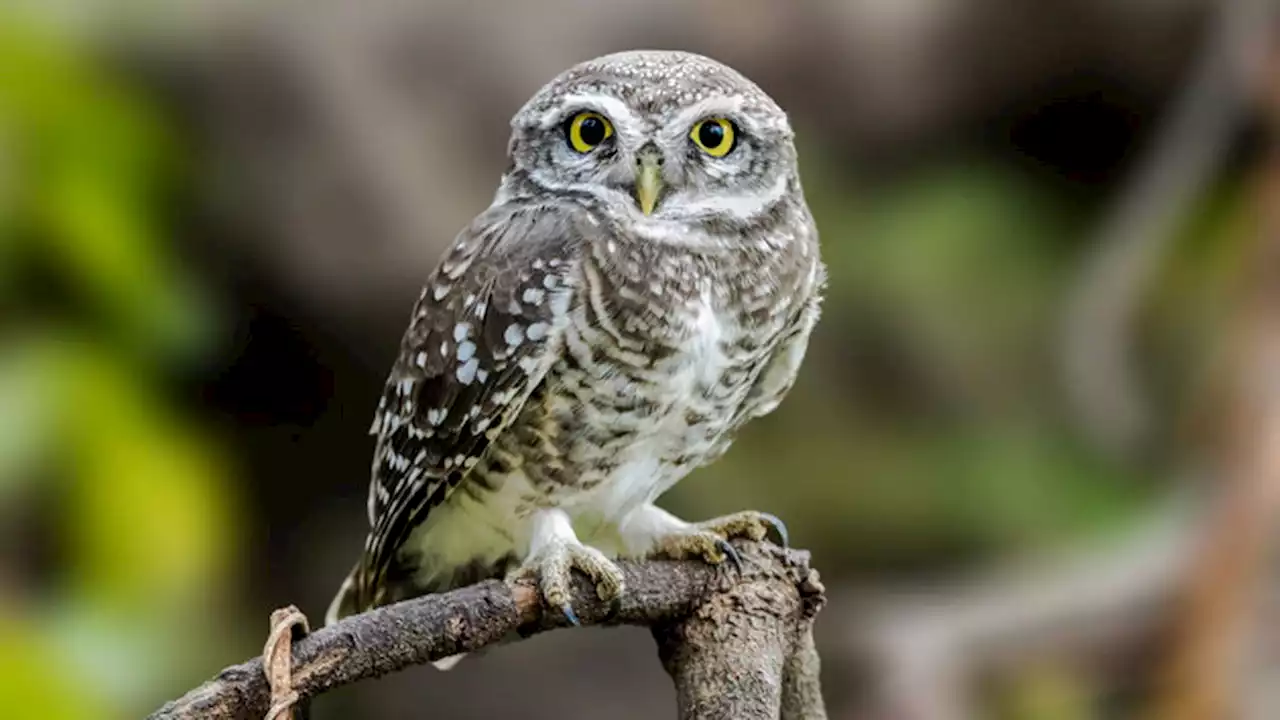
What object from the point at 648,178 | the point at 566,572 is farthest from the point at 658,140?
the point at 566,572

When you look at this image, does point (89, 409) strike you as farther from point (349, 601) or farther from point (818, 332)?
point (818, 332)

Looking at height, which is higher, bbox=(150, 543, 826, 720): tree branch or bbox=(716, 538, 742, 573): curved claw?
bbox=(716, 538, 742, 573): curved claw

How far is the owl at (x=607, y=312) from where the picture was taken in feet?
4.02

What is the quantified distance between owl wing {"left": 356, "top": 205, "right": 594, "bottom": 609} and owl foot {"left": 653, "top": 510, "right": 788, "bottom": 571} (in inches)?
7.4

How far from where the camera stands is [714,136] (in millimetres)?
1246

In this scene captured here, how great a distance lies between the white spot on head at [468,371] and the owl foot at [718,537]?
0.23 metres

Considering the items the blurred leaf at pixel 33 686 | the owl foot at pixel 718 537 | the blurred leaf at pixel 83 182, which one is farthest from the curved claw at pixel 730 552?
the blurred leaf at pixel 83 182

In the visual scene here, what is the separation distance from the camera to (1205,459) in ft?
8.49

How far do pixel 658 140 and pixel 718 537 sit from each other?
338 mm

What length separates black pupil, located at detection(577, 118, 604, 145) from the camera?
124cm

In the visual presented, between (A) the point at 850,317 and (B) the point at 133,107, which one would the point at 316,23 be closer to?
(B) the point at 133,107

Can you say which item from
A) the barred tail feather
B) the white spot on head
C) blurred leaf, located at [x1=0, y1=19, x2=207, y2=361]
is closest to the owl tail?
the barred tail feather

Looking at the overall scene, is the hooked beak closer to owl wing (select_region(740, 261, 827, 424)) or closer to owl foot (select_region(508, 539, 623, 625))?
owl wing (select_region(740, 261, 827, 424))

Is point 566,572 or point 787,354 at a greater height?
point 787,354
